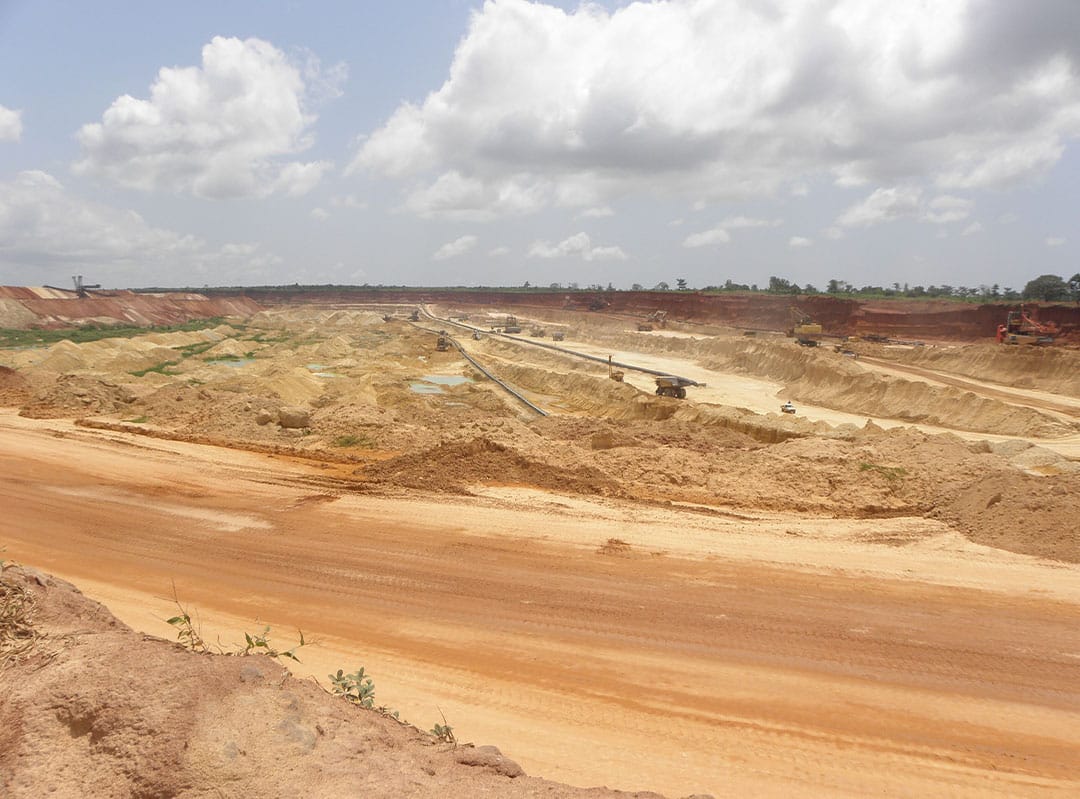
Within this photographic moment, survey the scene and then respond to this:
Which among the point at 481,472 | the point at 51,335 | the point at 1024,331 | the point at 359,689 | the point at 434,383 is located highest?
the point at 1024,331

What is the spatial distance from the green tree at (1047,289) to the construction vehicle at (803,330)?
22.4 metres

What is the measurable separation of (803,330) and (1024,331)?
15.5 m

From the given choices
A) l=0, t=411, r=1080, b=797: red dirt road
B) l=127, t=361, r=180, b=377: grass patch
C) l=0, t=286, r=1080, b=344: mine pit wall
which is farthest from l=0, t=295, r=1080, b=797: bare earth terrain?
l=0, t=286, r=1080, b=344: mine pit wall

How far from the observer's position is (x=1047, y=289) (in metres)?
60.6

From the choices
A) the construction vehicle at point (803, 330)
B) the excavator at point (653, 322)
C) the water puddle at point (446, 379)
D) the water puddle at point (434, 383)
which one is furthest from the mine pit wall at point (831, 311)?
the water puddle at point (434, 383)

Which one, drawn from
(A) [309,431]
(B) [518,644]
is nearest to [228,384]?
(A) [309,431]

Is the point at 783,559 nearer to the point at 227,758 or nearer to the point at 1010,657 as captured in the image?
the point at 1010,657

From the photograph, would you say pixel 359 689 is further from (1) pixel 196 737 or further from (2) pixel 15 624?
(2) pixel 15 624

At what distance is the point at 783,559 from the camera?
392 inches

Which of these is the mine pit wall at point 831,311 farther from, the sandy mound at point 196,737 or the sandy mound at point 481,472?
the sandy mound at point 196,737

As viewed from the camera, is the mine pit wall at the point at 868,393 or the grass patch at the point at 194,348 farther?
the grass patch at the point at 194,348

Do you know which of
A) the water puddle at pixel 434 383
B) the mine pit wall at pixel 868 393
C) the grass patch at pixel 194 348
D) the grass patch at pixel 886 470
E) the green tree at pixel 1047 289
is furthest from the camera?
the green tree at pixel 1047 289

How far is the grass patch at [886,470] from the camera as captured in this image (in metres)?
14.2

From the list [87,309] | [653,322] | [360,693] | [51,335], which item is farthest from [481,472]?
[87,309]
